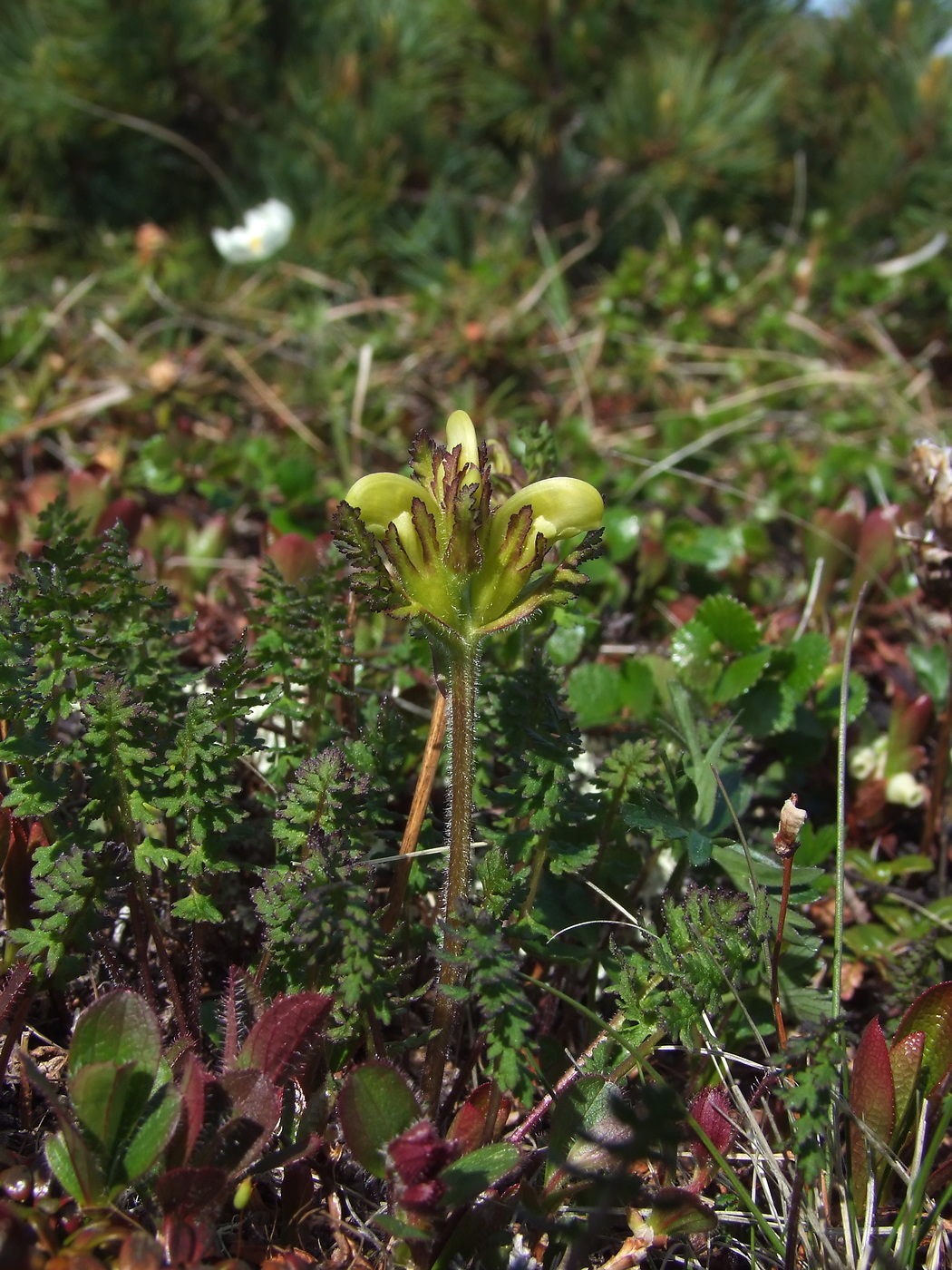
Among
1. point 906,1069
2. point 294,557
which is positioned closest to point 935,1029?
point 906,1069

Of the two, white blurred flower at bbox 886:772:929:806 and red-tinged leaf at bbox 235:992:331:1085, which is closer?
red-tinged leaf at bbox 235:992:331:1085

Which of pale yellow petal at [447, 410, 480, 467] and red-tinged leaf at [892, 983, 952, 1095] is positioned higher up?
pale yellow petal at [447, 410, 480, 467]

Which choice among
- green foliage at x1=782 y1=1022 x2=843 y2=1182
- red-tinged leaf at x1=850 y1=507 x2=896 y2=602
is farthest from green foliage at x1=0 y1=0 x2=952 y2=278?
green foliage at x1=782 y1=1022 x2=843 y2=1182

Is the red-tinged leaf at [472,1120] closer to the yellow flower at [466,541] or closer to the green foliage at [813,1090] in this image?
the green foliage at [813,1090]

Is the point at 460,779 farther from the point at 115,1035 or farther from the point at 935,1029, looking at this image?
the point at 935,1029

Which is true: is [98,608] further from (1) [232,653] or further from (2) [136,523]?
(2) [136,523]

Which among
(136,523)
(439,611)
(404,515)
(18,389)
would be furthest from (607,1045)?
(18,389)

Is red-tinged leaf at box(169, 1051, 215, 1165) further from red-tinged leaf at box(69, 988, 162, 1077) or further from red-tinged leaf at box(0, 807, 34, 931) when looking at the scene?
red-tinged leaf at box(0, 807, 34, 931)
